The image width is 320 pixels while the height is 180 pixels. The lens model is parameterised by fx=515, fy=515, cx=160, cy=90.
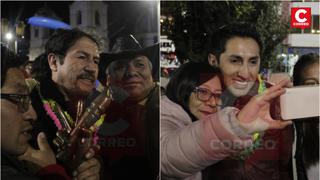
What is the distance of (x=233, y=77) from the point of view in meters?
4.08

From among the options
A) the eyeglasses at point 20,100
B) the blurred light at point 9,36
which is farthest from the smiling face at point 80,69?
the blurred light at point 9,36

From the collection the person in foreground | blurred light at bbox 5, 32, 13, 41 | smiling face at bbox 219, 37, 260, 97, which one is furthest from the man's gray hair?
the person in foreground

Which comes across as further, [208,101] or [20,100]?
[208,101]

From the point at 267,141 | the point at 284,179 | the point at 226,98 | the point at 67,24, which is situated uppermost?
the point at 67,24

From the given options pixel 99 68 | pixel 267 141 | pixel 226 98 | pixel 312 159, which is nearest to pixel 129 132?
pixel 99 68

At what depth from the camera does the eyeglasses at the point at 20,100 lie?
3.95 meters

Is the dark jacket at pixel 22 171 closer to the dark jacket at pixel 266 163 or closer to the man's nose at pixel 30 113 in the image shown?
the man's nose at pixel 30 113

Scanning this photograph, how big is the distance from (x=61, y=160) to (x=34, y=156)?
0.21 meters

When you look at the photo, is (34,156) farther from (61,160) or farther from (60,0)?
(60,0)

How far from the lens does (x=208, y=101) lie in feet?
13.4

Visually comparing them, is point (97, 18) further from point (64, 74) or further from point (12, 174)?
point (12, 174)

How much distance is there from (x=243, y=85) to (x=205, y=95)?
0.31 metres

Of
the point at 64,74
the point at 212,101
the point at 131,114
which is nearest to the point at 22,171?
the point at 64,74

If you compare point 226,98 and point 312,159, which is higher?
point 226,98
